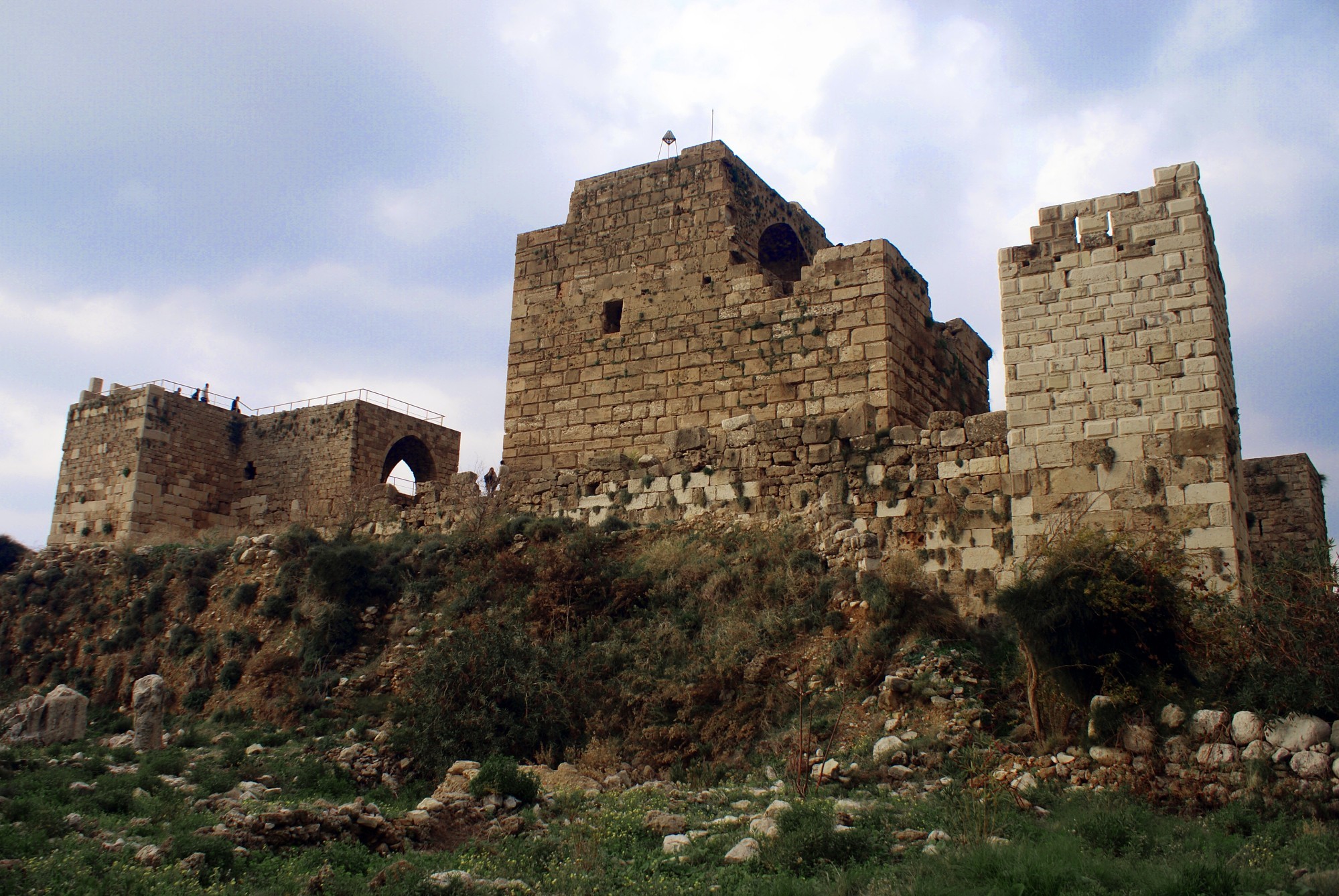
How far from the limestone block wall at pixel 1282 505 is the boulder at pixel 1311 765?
11.1 meters

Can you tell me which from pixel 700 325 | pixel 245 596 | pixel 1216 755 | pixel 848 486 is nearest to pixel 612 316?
pixel 700 325

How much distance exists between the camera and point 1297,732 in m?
6.88

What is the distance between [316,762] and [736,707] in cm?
404

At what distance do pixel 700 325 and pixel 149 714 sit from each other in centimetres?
853

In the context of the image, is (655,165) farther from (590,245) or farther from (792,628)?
(792,628)

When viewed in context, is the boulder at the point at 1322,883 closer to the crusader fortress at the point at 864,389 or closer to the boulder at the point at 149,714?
the crusader fortress at the point at 864,389

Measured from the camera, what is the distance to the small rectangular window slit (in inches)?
615

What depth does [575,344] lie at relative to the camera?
618 inches

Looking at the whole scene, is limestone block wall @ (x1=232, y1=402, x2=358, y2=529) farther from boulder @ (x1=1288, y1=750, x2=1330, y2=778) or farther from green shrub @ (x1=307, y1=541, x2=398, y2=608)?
boulder @ (x1=1288, y1=750, x2=1330, y2=778)

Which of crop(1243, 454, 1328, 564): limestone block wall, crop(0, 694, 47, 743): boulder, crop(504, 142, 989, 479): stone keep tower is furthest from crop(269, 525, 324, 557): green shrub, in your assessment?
crop(1243, 454, 1328, 564): limestone block wall

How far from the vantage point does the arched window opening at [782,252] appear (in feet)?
54.9

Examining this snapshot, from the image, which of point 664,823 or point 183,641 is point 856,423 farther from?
point 183,641

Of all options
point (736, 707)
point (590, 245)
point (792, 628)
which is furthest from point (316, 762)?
point (590, 245)

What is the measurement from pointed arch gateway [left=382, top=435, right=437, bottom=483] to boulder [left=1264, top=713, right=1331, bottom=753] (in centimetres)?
2067
